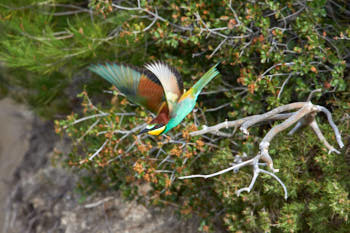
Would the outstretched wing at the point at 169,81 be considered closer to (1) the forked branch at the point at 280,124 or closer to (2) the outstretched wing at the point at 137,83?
(2) the outstretched wing at the point at 137,83

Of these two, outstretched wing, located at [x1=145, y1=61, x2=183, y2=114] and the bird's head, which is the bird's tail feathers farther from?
the bird's head

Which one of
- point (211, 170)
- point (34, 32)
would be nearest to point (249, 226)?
point (211, 170)

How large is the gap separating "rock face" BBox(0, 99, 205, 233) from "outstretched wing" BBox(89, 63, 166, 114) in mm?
1518

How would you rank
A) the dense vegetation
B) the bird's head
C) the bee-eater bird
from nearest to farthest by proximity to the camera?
the bird's head
the bee-eater bird
the dense vegetation

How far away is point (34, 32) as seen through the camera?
10.4 feet

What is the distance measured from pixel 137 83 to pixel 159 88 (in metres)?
0.11

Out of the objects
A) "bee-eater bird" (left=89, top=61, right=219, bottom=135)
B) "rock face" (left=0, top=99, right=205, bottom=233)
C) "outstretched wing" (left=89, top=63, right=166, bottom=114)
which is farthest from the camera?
"rock face" (left=0, top=99, right=205, bottom=233)

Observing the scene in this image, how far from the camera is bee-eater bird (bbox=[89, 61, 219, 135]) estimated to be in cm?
178

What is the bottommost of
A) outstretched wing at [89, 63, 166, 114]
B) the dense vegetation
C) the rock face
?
the rock face

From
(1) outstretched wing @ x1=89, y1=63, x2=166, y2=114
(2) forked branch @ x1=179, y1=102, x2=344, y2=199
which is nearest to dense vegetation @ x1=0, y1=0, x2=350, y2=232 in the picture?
(2) forked branch @ x1=179, y1=102, x2=344, y2=199

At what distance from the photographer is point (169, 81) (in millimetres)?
1865

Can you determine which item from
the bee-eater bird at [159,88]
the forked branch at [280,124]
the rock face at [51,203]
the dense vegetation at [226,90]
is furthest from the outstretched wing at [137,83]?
the rock face at [51,203]

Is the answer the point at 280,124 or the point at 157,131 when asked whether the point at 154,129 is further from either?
the point at 280,124

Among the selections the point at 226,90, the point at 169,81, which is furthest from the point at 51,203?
the point at 169,81
